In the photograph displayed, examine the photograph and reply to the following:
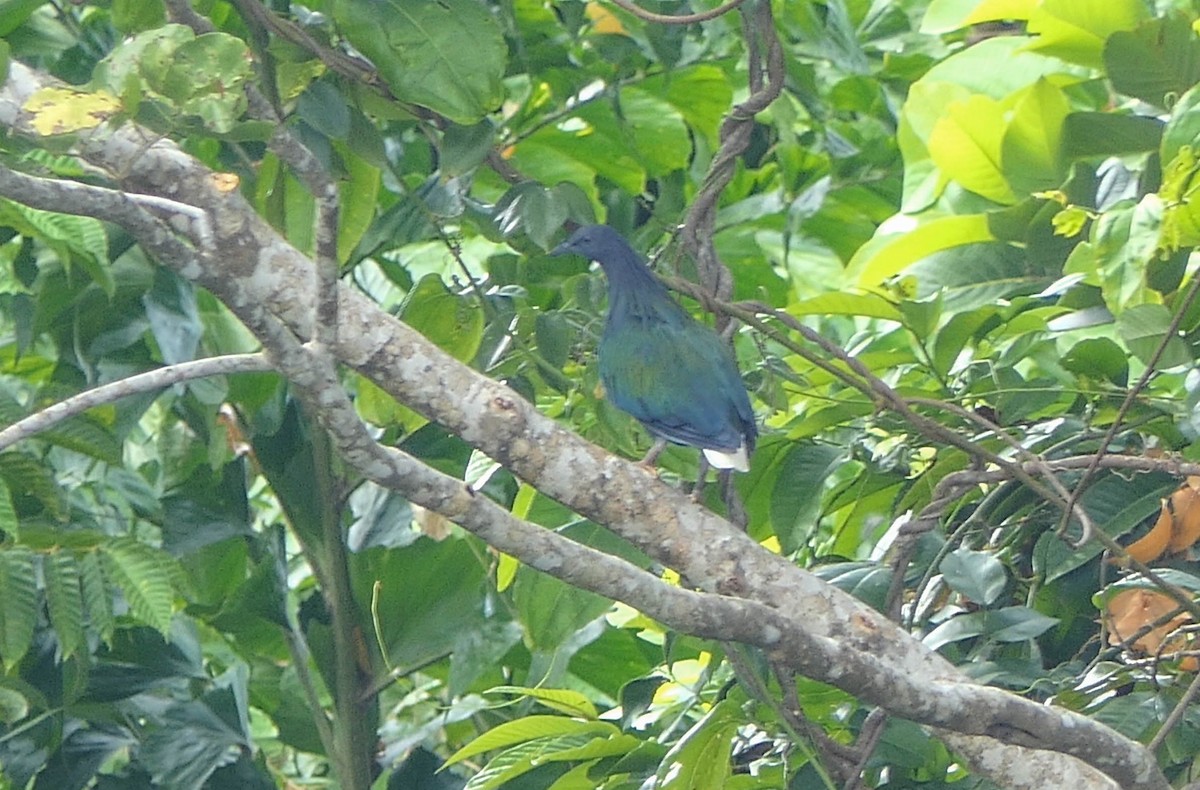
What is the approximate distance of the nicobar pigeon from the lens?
2156 mm

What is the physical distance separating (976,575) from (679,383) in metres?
0.57

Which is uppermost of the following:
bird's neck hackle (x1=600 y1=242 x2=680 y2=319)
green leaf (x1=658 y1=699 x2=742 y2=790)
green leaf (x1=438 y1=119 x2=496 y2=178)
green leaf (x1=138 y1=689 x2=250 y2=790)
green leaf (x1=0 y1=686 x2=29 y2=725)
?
green leaf (x1=438 y1=119 x2=496 y2=178)

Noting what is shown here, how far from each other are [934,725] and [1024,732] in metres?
0.09

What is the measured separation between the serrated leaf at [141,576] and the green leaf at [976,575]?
109cm

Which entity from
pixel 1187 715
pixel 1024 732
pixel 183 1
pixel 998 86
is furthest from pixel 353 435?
pixel 998 86

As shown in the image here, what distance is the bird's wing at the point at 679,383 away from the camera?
7.09 ft

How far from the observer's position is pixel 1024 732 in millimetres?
1513

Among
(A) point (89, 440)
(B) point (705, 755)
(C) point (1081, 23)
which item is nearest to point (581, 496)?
(B) point (705, 755)

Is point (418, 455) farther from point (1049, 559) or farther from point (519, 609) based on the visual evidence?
point (1049, 559)

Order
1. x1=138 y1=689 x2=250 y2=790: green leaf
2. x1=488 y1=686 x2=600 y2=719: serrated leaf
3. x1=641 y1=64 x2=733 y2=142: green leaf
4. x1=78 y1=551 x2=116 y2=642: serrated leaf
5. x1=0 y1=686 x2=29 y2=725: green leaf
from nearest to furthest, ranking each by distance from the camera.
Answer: x1=488 y1=686 x2=600 y2=719: serrated leaf, x1=78 y1=551 x2=116 y2=642: serrated leaf, x1=0 y1=686 x2=29 y2=725: green leaf, x1=138 y1=689 x2=250 y2=790: green leaf, x1=641 y1=64 x2=733 y2=142: green leaf

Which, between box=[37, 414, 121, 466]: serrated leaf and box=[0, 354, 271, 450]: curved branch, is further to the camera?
box=[37, 414, 121, 466]: serrated leaf

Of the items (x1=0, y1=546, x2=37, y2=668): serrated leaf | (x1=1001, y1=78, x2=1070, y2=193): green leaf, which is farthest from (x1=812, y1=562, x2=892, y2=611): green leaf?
(x1=0, y1=546, x2=37, y2=668): serrated leaf

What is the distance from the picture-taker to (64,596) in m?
2.18

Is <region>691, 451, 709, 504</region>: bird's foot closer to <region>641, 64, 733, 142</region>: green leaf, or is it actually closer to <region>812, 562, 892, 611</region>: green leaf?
<region>812, 562, 892, 611</region>: green leaf
